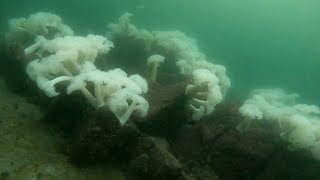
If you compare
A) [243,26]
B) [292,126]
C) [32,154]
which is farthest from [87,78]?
[243,26]

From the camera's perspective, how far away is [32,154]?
5.50 meters

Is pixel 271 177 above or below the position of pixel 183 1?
below

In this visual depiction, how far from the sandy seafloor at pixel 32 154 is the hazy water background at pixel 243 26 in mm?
32196

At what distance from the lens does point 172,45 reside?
12.4 metres

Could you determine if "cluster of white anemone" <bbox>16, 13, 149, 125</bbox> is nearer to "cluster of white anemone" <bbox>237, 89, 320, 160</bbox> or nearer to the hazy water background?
"cluster of white anemone" <bbox>237, 89, 320, 160</bbox>

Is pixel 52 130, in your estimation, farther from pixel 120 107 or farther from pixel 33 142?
pixel 120 107

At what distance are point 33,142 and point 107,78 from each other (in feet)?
5.97

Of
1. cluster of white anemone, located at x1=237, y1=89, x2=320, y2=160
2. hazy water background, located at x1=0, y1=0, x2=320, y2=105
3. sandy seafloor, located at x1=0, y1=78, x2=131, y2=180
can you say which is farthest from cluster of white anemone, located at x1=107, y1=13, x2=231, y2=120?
hazy water background, located at x1=0, y1=0, x2=320, y2=105

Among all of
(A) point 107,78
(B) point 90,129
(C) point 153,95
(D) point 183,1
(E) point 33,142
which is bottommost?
(E) point 33,142

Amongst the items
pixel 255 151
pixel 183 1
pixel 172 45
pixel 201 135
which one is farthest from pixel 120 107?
pixel 183 1

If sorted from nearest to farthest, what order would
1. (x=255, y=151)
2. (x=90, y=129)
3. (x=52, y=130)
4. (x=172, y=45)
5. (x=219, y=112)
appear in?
(x=90, y=129), (x=52, y=130), (x=255, y=151), (x=219, y=112), (x=172, y=45)

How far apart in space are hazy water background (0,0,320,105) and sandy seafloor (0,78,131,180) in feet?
106

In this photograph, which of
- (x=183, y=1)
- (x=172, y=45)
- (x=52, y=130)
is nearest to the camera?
(x=52, y=130)

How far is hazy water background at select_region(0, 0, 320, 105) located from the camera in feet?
138
